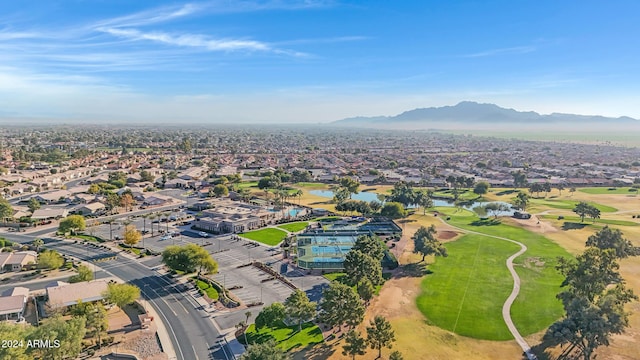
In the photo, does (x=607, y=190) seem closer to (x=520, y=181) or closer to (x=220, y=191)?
(x=520, y=181)

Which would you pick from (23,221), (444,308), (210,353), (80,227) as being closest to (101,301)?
(210,353)

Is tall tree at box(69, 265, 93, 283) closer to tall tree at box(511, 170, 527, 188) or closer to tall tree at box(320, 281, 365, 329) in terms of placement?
tall tree at box(320, 281, 365, 329)

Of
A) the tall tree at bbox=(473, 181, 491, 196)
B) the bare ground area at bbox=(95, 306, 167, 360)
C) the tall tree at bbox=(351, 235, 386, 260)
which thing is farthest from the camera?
the tall tree at bbox=(473, 181, 491, 196)

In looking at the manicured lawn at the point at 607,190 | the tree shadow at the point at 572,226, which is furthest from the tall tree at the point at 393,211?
the manicured lawn at the point at 607,190

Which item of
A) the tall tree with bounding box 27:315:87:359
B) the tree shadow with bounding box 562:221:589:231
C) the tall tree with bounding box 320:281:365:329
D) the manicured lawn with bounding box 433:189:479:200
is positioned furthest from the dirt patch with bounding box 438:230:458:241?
the tall tree with bounding box 27:315:87:359

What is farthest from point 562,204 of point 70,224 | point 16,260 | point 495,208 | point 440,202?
point 16,260

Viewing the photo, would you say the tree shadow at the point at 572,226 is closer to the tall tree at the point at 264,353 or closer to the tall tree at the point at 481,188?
the tall tree at the point at 481,188
